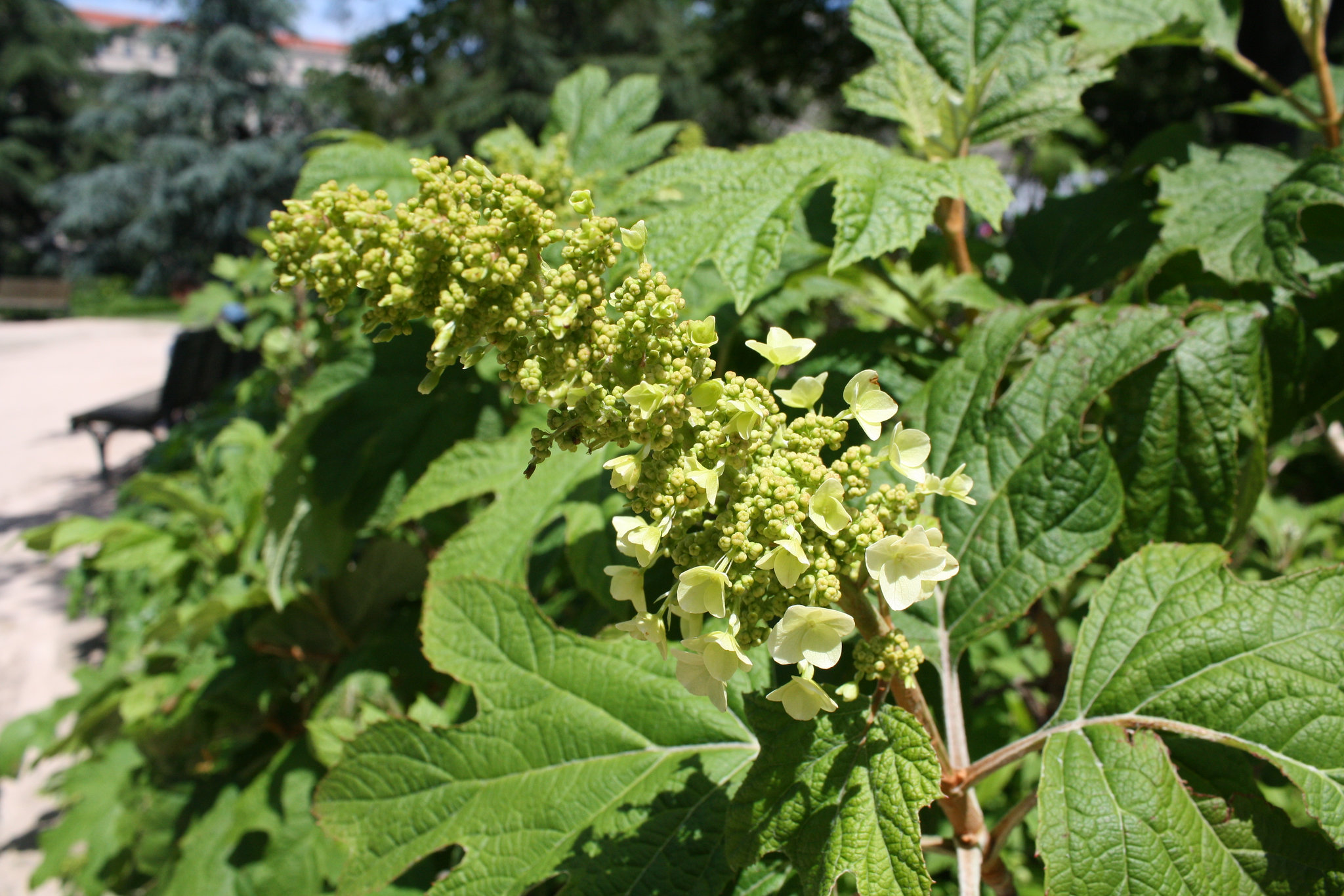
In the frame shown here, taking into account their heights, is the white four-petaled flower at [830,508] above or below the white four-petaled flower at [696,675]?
above

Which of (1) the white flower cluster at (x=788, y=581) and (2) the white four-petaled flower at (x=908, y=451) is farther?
(2) the white four-petaled flower at (x=908, y=451)

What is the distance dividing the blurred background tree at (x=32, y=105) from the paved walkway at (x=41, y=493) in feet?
77.8

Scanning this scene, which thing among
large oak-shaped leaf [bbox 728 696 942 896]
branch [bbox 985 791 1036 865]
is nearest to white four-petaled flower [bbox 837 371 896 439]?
large oak-shaped leaf [bbox 728 696 942 896]

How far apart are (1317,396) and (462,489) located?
66.0 inches

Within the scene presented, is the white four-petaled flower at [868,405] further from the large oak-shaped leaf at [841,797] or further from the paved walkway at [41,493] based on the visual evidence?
the paved walkway at [41,493]

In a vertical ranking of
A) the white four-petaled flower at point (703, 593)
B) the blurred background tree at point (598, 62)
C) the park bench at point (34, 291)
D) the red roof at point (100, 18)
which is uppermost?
the red roof at point (100, 18)

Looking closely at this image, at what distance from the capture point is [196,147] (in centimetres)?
3316

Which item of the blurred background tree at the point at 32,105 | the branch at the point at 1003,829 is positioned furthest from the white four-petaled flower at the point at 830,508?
the blurred background tree at the point at 32,105

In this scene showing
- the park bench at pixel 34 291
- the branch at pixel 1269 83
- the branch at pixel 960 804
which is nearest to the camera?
the branch at pixel 960 804

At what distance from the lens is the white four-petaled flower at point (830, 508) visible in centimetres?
81

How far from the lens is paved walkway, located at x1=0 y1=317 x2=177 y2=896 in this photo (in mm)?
5484

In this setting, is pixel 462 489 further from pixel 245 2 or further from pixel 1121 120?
pixel 245 2

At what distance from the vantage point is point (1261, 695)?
1.02m

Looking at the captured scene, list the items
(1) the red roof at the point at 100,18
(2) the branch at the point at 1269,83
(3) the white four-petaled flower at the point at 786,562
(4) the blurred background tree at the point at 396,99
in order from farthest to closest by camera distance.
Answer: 1. (1) the red roof at the point at 100,18
2. (4) the blurred background tree at the point at 396,99
3. (2) the branch at the point at 1269,83
4. (3) the white four-petaled flower at the point at 786,562
